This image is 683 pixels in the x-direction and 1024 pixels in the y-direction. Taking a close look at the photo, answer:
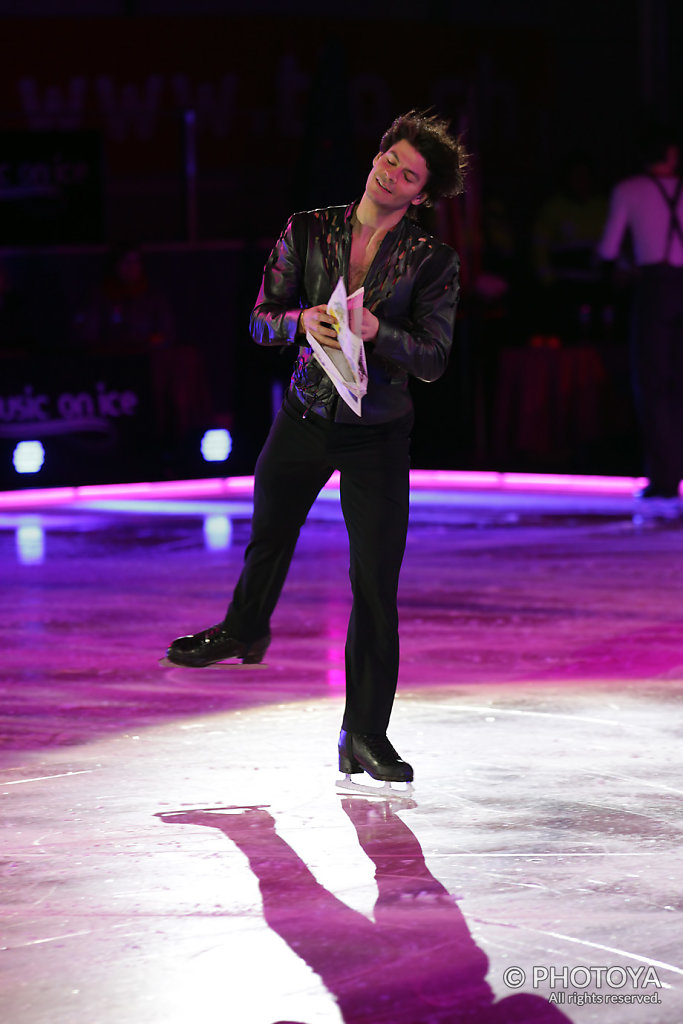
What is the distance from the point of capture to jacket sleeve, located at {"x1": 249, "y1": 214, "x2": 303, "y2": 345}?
4793 millimetres

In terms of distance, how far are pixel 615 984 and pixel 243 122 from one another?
12.3 metres

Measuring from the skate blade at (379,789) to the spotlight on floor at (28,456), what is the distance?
7234 millimetres

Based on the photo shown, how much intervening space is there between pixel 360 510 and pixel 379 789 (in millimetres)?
746

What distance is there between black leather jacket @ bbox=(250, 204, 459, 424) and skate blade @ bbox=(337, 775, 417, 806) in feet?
3.18

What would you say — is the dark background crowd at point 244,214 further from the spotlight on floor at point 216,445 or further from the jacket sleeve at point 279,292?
the jacket sleeve at point 279,292

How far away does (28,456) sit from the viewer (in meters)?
11.9

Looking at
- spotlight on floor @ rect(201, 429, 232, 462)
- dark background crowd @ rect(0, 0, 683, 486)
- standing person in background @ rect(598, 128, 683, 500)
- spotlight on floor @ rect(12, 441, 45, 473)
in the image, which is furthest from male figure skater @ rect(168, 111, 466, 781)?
spotlight on floor @ rect(201, 429, 232, 462)

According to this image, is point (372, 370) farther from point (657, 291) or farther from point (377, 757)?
point (657, 291)

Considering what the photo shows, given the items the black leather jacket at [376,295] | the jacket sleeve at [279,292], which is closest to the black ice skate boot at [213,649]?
the black leather jacket at [376,295]

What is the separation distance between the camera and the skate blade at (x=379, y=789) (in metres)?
4.89

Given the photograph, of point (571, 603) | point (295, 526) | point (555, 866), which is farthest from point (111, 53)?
point (555, 866)

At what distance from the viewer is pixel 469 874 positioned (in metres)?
4.23

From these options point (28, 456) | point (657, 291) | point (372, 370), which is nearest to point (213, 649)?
point (372, 370)

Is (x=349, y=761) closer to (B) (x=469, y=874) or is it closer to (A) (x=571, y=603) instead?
(B) (x=469, y=874)
